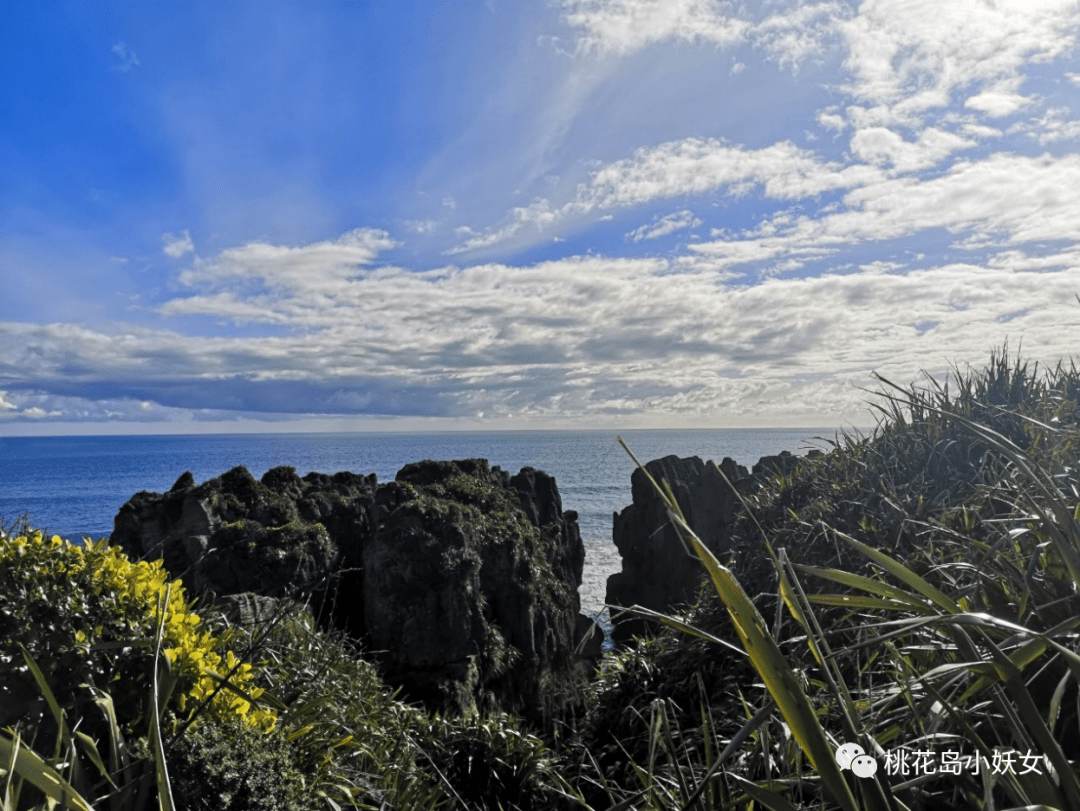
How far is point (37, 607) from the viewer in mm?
4152

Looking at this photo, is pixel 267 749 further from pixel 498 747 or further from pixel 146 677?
pixel 498 747

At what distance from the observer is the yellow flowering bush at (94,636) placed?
3.92m

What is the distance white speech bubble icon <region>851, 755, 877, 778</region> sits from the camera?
1.33m

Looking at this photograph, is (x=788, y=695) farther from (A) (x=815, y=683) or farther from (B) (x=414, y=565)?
(B) (x=414, y=565)

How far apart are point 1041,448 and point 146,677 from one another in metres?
5.64

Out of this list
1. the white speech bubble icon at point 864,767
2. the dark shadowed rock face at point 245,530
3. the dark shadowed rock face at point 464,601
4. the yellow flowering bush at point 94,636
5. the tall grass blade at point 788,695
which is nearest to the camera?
the tall grass blade at point 788,695

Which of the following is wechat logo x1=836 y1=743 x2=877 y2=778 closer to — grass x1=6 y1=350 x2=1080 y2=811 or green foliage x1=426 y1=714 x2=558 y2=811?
grass x1=6 y1=350 x2=1080 y2=811

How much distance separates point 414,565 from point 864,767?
1283cm

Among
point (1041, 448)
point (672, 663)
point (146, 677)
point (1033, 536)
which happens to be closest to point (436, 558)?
A: point (672, 663)

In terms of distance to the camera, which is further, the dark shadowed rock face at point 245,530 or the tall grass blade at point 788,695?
the dark shadowed rock face at point 245,530

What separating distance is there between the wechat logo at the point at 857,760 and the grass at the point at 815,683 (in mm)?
16

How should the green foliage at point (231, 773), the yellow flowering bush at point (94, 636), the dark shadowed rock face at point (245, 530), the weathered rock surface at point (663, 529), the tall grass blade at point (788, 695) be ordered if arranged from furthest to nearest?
the weathered rock surface at point (663, 529)
the dark shadowed rock face at point (245, 530)
the yellow flowering bush at point (94, 636)
the green foliage at point (231, 773)
the tall grass blade at point (788, 695)

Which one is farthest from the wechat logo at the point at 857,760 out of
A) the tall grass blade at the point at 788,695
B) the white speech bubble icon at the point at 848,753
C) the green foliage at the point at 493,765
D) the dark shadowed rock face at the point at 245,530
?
the dark shadowed rock face at the point at 245,530

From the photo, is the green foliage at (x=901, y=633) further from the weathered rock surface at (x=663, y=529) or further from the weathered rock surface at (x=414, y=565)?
the weathered rock surface at (x=663, y=529)
